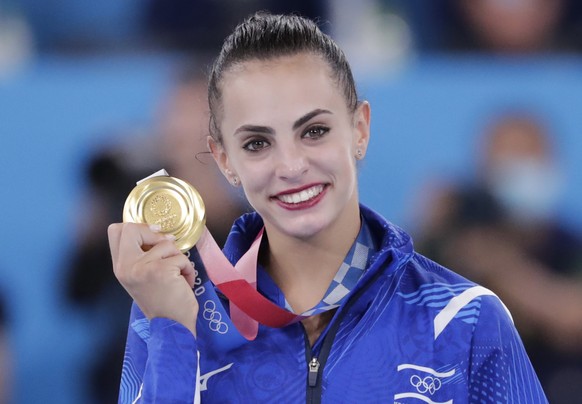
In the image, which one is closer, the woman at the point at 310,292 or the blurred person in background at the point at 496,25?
the woman at the point at 310,292

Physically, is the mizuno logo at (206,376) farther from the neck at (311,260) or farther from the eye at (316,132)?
the eye at (316,132)

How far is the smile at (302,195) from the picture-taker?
191cm

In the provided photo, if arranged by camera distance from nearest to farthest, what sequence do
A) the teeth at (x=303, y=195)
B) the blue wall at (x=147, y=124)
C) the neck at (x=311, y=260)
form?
the teeth at (x=303, y=195) < the neck at (x=311, y=260) < the blue wall at (x=147, y=124)

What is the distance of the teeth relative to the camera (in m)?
1.91

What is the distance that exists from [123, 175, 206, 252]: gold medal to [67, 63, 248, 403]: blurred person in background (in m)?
1.49

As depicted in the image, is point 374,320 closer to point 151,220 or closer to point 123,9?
point 151,220

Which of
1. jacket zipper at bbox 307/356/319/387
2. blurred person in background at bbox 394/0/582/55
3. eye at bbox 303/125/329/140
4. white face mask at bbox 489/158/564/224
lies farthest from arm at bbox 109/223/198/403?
blurred person in background at bbox 394/0/582/55

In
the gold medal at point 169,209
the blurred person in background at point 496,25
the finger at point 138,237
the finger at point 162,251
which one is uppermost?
the blurred person in background at point 496,25

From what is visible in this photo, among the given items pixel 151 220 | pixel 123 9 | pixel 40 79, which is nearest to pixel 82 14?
pixel 123 9

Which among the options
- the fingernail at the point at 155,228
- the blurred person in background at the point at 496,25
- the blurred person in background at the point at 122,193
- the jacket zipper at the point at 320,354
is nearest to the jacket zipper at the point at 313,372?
the jacket zipper at the point at 320,354

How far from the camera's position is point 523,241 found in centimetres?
368

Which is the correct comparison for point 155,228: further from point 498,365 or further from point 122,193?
point 122,193

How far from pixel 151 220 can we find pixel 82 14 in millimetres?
2356

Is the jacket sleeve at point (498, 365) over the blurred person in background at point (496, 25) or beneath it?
beneath
